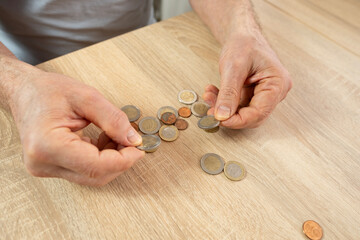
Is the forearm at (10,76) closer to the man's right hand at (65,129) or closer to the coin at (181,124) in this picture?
the man's right hand at (65,129)

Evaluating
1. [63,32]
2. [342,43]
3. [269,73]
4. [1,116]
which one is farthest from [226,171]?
[63,32]

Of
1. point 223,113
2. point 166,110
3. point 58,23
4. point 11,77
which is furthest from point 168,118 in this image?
point 58,23

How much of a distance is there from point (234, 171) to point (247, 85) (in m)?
0.33

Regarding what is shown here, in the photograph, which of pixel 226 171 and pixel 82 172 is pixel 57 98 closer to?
pixel 82 172

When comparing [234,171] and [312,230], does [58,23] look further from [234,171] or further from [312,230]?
[312,230]

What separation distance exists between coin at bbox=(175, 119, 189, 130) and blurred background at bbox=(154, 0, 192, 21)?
1447 mm

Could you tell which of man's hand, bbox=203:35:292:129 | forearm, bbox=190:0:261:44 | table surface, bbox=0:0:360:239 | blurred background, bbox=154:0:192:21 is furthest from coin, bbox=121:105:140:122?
blurred background, bbox=154:0:192:21

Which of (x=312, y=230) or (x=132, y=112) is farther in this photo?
(x=132, y=112)

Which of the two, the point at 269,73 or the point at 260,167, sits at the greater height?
the point at 269,73

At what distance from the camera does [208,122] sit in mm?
867

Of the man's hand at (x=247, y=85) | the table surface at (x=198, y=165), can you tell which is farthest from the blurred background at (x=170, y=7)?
the man's hand at (x=247, y=85)

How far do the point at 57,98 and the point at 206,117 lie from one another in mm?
448

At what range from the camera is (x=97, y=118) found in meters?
0.68

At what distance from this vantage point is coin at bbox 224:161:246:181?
29.9 inches
